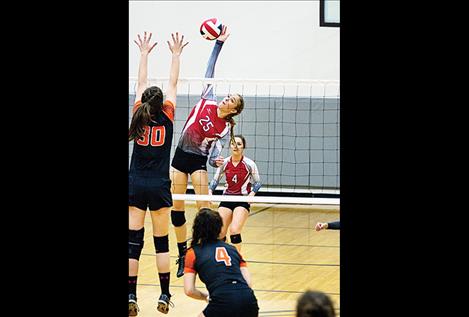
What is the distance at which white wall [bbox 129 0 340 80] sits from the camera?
37.1 ft

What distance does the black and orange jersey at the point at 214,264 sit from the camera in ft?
16.3

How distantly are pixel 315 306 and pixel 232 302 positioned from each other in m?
1.96

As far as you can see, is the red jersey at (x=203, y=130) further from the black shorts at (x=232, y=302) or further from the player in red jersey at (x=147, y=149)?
the black shorts at (x=232, y=302)

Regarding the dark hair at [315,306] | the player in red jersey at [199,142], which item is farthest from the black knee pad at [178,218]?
the dark hair at [315,306]

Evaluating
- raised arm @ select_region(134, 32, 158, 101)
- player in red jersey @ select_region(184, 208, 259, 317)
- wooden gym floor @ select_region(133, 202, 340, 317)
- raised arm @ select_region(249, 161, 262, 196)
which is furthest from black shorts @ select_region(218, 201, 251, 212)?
player in red jersey @ select_region(184, 208, 259, 317)

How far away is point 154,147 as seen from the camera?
570 cm

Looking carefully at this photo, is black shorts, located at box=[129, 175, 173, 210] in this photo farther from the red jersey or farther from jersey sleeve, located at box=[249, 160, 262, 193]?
jersey sleeve, located at box=[249, 160, 262, 193]

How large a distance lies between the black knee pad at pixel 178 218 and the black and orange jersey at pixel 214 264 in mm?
1342

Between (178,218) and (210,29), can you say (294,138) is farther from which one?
(178,218)

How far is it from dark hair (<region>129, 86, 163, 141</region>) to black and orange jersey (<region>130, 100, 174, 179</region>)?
0.03 metres
